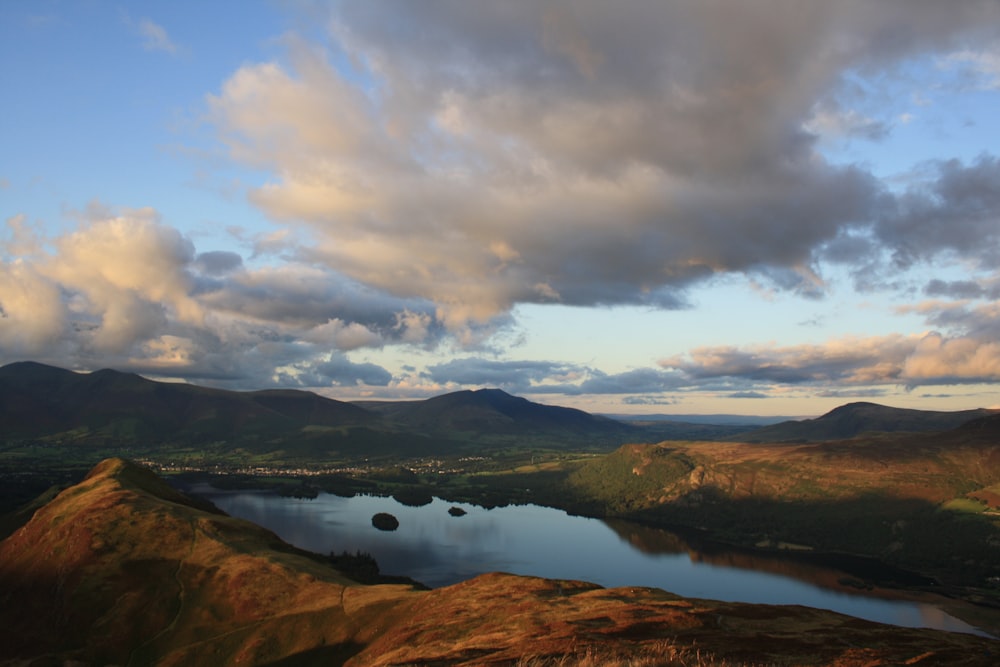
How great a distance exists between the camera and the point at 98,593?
444 ft

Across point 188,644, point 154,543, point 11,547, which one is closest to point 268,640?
point 188,644

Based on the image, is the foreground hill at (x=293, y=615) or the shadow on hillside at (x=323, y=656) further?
the shadow on hillside at (x=323, y=656)

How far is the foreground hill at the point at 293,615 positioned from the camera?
60.2 m

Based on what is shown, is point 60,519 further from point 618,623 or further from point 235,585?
point 618,623

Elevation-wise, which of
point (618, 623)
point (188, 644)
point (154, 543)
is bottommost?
point (188, 644)

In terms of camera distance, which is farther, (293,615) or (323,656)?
(293,615)

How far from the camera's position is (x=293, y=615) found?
120250 mm

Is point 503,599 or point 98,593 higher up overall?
point 503,599

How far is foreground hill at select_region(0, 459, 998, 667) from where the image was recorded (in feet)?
197

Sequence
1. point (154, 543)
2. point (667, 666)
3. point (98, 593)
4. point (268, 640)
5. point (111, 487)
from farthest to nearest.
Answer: point (111, 487), point (154, 543), point (98, 593), point (268, 640), point (667, 666)

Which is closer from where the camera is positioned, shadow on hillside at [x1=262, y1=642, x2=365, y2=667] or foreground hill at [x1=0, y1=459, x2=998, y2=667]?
foreground hill at [x1=0, y1=459, x2=998, y2=667]

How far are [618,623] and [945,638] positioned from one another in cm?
3935

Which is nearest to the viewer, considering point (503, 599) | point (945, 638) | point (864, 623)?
point (945, 638)

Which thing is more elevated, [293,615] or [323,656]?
[293,615]
